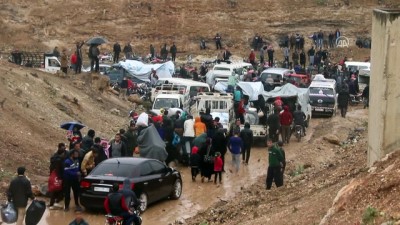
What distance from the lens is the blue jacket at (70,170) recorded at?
59.4 feet

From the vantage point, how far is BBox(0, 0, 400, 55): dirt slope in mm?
57250

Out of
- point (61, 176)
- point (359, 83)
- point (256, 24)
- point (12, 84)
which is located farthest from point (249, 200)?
point (256, 24)

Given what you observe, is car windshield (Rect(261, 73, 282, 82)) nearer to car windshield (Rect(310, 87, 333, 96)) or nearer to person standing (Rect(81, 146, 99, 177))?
car windshield (Rect(310, 87, 333, 96))

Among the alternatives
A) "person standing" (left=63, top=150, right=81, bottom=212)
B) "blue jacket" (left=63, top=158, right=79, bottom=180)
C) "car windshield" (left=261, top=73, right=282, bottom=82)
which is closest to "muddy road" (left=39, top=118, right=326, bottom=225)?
"person standing" (left=63, top=150, right=81, bottom=212)

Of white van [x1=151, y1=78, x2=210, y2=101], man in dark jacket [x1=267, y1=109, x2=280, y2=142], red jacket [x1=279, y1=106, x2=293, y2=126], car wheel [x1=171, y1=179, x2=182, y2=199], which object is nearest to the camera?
car wheel [x1=171, y1=179, x2=182, y2=199]

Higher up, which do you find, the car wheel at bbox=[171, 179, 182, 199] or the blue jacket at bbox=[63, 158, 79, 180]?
the blue jacket at bbox=[63, 158, 79, 180]

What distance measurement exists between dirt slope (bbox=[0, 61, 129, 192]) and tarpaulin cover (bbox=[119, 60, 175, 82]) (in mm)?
4550

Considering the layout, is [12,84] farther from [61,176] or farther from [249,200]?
[249,200]

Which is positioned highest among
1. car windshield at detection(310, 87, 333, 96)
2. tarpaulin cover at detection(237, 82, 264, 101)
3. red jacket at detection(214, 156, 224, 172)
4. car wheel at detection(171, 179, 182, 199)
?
tarpaulin cover at detection(237, 82, 264, 101)

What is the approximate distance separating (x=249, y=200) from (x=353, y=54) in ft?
126

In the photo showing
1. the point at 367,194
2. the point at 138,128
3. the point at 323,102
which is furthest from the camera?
the point at 323,102

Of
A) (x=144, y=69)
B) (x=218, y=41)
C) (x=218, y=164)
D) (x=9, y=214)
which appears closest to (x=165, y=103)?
(x=144, y=69)

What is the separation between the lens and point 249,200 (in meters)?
17.7

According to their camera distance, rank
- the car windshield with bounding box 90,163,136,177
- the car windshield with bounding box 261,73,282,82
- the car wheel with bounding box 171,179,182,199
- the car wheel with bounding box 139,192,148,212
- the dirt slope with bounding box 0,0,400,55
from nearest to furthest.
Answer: the car windshield with bounding box 90,163,136,177
the car wheel with bounding box 139,192,148,212
the car wheel with bounding box 171,179,182,199
the car windshield with bounding box 261,73,282,82
the dirt slope with bounding box 0,0,400,55
